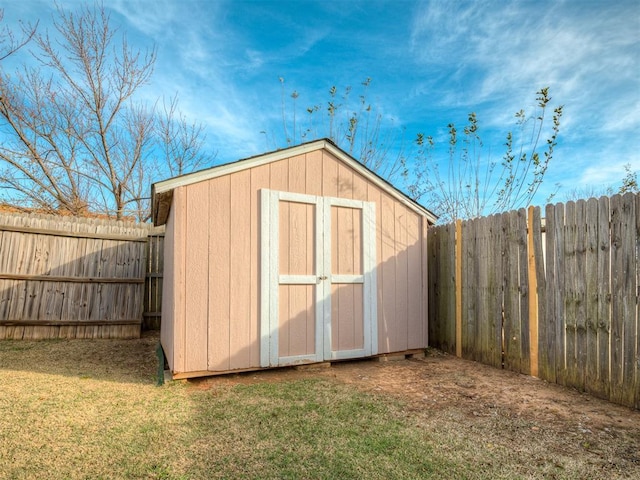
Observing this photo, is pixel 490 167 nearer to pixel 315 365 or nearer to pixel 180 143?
pixel 315 365

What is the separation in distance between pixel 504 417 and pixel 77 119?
1183 centimetres

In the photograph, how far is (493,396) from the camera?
3500 mm

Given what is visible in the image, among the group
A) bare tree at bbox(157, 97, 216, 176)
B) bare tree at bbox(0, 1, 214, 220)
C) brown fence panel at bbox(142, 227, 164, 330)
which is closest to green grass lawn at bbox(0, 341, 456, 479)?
brown fence panel at bbox(142, 227, 164, 330)

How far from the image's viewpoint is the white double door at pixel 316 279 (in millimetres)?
4352

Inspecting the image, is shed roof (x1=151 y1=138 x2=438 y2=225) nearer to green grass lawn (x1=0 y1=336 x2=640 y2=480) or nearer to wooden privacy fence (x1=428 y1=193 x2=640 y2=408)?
wooden privacy fence (x1=428 y1=193 x2=640 y2=408)

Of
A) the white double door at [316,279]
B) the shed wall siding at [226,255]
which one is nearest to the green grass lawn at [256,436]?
the shed wall siding at [226,255]

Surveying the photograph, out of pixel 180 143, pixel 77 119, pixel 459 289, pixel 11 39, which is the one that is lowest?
pixel 459 289

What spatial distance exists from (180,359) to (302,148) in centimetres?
292

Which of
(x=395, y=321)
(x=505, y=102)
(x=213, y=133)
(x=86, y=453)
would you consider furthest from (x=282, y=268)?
(x=213, y=133)

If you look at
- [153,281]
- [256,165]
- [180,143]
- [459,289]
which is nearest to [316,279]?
[256,165]

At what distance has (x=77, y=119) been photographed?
9898mm

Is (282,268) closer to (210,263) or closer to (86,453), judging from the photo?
(210,263)

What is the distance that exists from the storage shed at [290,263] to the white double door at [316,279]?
13mm

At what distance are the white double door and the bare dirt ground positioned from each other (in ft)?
1.06
